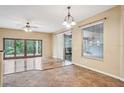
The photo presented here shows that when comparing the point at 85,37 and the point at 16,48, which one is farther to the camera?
the point at 16,48

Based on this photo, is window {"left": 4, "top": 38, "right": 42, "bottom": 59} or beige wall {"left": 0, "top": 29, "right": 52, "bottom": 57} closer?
beige wall {"left": 0, "top": 29, "right": 52, "bottom": 57}

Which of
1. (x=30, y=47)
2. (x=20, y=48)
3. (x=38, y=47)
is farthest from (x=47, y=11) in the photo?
(x=38, y=47)

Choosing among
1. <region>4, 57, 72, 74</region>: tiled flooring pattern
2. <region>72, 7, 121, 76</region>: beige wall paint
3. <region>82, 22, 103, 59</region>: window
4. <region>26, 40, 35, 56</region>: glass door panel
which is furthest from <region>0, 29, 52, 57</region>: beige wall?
<region>72, 7, 121, 76</region>: beige wall paint

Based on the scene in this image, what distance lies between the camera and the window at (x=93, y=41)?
468 cm

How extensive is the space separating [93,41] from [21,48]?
6.44 meters

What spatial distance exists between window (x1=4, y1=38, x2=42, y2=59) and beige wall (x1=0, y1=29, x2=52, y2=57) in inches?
13.6

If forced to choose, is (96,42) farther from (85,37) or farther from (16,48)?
(16,48)

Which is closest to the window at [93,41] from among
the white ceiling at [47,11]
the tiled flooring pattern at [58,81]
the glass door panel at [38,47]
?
the white ceiling at [47,11]

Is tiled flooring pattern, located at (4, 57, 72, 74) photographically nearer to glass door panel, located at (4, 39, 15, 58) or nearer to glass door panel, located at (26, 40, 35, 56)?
glass door panel, located at (4, 39, 15, 58)

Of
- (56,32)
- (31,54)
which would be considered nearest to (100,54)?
(56,32)

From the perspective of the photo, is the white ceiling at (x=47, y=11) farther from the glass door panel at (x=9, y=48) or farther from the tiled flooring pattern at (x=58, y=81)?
the glass door panel at (x=9, y=48)

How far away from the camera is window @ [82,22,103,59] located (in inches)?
184
